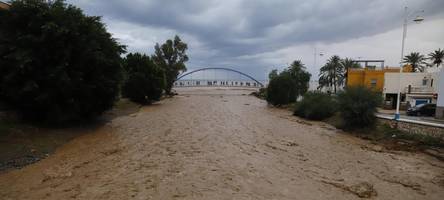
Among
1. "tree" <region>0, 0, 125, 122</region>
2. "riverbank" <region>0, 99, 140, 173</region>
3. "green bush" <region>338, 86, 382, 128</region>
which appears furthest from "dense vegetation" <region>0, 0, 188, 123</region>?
"green bush" <region>338, 86, 382, 128</region>

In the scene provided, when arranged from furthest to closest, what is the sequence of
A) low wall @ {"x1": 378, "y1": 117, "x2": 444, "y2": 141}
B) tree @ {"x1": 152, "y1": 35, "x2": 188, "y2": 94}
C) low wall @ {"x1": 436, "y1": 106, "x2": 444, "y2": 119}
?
tree @ {"x1": 152, "y1": 35, "x2": 188, "y2": 94}
low wall @ {"x1": 436, "y1": 106, "x2": 444, "y2": 119}
low wall @ {"x1": 378, "y1": 117, "x2": 444, "y2": 141}

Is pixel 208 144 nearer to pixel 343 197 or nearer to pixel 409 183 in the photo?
pixel 343 197

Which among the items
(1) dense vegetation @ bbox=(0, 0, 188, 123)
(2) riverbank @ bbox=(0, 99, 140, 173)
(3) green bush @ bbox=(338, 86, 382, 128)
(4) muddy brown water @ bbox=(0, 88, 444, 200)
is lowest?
(4) muddy brown water @ bbox=(0, 88, 444, 200)

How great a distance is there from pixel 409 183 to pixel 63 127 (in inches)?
725

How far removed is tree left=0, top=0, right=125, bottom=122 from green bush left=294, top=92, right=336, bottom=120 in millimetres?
21038

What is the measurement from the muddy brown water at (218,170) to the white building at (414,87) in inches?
1144

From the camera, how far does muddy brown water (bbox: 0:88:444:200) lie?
334 inches

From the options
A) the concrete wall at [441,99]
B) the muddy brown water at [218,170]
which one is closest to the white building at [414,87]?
the concrete wall at [441,99]

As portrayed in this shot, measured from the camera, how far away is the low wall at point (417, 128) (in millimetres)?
16641

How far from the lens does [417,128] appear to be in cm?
1827

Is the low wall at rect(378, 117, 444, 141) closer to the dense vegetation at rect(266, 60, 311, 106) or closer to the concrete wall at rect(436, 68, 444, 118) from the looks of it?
the concrete wall at rect(436, 68, 444, 118)

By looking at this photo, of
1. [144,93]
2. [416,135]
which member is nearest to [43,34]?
[416,135]

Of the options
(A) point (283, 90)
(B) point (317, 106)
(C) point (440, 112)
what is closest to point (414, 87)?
(C) point (440, 112)

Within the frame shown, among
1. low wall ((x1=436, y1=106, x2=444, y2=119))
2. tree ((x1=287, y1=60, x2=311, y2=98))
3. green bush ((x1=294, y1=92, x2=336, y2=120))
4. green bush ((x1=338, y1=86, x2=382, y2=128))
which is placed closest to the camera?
green bush ((x1=338, y1=86, x2=382, y2=128))
